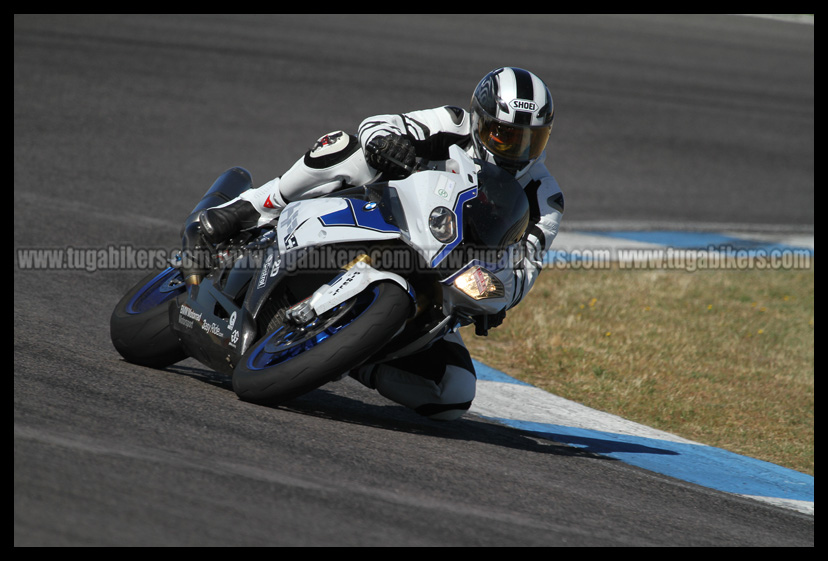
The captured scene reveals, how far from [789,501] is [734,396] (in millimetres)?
1786

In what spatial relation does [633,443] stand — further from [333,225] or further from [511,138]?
[333,225]

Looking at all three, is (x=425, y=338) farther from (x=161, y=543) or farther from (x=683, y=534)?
(x=161, y=543)

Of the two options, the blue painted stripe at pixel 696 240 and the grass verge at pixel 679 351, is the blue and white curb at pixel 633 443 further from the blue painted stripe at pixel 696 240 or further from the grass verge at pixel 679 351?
the blue painted stripe at pixel 696 240

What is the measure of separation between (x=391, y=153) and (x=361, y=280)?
608 millimetres

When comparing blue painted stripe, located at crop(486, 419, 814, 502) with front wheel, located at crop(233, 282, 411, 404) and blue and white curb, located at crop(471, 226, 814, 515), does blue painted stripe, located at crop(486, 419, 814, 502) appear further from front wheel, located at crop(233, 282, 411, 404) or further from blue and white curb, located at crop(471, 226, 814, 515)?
front wheel, located at crop(233, 282, 411, 404)

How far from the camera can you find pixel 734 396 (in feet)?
20.7

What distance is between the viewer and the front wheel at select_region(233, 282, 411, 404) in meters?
3.84

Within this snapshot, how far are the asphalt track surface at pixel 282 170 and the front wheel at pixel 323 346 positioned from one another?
124 mm

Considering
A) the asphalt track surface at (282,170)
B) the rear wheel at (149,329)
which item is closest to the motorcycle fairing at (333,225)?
the asphalt track surface at (282,170)

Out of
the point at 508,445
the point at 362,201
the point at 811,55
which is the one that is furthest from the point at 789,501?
the point at 811,55

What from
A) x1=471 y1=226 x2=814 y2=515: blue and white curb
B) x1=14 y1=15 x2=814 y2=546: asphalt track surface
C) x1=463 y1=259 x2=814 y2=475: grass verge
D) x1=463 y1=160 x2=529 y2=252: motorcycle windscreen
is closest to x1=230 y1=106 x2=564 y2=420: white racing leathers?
x1=14 y1=15 x2=814 y2=546: asphalt track surface

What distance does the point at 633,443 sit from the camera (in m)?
5.26

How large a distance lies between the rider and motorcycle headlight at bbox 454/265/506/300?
268 millimetres

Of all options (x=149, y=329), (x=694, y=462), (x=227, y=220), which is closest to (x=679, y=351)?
(x=694, y=462)
